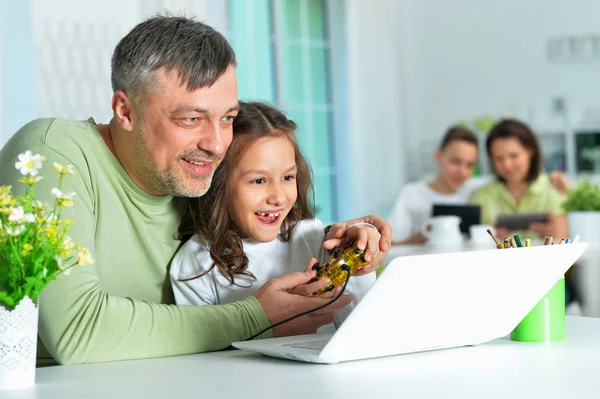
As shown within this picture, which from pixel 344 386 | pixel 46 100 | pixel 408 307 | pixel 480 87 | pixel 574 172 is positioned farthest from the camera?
pixel 480 87

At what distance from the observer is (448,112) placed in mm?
7352

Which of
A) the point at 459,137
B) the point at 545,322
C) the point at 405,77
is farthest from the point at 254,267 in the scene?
the point at 405,77

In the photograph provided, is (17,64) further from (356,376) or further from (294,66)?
(356,376)

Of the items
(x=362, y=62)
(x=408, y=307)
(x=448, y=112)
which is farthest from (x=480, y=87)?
(x=408, y=307)

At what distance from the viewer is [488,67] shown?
714 cm

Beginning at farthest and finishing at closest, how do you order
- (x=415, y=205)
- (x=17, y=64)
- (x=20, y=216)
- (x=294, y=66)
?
(x=294, y=66)
(x=415, y=205)
(x=17, y=64)
(x=20, y=216)

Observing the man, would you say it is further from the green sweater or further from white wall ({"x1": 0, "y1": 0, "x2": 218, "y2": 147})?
white wall ({"x1": 0, "y1": 0, "x2": 218, "y2": 147})

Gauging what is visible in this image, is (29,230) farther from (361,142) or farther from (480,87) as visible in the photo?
(480,87)

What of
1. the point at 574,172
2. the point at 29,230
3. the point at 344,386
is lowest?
the point at 574,172

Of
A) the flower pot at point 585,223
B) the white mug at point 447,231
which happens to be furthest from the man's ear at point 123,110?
the flower pot at point 585,223

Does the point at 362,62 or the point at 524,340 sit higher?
the point at 362,62

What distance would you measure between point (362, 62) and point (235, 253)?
5302 mm

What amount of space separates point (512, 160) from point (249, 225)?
3.19 metres

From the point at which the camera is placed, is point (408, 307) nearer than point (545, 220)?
Yes
